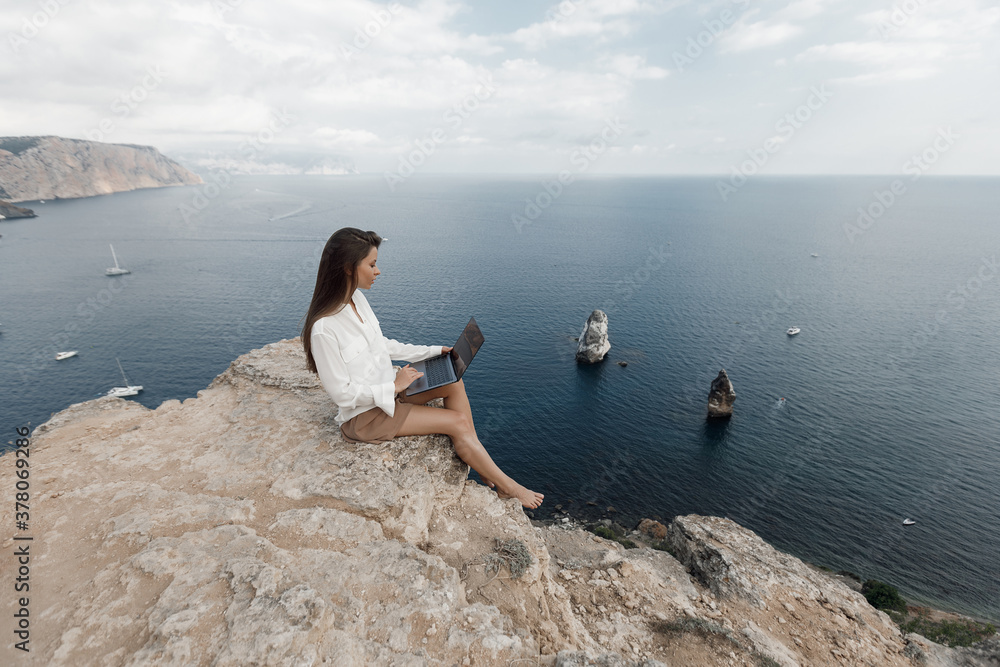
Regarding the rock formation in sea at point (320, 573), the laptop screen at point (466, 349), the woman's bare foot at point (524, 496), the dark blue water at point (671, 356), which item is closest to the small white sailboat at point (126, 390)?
the dark blue water at point (671, 356)

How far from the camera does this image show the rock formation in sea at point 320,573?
4.80 meters

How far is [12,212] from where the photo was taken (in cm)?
14788

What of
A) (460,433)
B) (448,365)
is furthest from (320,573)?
(448,365)

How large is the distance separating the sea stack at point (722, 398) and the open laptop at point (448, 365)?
44506 mm

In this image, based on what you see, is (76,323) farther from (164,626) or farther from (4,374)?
(164,626)

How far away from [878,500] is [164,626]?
49.4m

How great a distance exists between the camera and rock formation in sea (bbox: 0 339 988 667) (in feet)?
15.7

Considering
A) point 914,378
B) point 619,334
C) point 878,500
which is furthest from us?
point 619,334

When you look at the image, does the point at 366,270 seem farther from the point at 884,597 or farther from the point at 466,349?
the point at 884,597

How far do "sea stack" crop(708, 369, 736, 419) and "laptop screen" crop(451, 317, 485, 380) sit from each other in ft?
146

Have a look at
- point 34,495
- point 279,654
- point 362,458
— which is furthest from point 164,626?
point 34,495

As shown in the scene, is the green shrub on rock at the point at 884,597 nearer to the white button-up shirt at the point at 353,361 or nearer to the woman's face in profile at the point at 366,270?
the white button-up shirt at the point at 353,361

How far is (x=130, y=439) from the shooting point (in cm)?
873

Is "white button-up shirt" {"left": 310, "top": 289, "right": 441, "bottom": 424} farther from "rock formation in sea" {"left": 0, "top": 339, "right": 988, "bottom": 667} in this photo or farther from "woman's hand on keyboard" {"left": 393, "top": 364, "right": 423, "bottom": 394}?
"rock formation in sea" {"left": 0, "top": 339, "right": 988, "bottom": 667}
